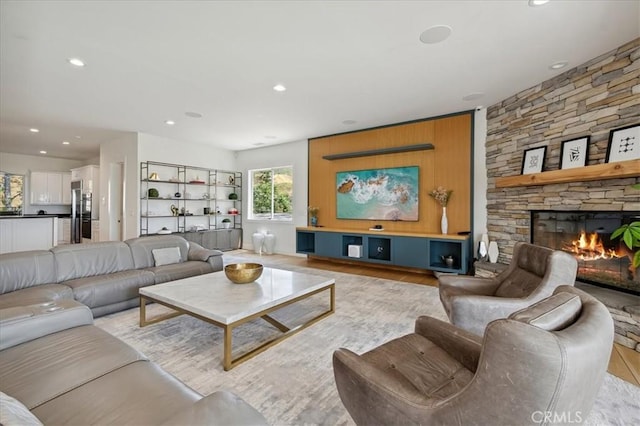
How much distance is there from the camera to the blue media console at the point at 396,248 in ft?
15.4

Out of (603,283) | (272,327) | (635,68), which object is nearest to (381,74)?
(635,68)

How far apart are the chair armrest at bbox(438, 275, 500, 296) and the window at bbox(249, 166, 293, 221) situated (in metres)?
4.92

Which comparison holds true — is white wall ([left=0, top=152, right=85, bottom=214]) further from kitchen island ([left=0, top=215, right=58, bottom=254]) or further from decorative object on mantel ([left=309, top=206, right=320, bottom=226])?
decorative object on mantel ([left=309, top=206, right=320, bottom=226])

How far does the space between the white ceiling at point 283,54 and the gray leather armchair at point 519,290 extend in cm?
204

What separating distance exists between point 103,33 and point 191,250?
2.75 metres

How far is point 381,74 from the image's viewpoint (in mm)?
3488

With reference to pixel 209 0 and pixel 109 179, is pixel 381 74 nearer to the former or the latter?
pixel 209 0

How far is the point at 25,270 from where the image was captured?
287 cm

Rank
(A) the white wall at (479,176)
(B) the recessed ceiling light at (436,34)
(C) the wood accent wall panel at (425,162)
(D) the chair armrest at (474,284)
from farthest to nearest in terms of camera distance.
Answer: (C) the wood accent wall panel at (425,162) < (A) the white wall at (479,176) < (D) the chair armrest at (474,284) < (B) the recessed ceiling light at (436,34)

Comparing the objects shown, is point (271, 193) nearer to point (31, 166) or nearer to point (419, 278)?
point (419, 278)

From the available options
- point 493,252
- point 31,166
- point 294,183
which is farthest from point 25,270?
point 31,166

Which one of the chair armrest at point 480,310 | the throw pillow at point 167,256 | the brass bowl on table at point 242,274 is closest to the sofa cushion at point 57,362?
the brass bowl on table at point 242,274

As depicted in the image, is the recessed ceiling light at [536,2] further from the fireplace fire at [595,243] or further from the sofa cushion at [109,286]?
the sofa cushion at [109,286]

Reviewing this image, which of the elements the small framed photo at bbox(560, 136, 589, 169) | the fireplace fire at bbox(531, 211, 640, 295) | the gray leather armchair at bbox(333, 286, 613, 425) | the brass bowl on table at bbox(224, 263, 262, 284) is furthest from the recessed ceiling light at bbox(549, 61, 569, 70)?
the brass bowl on table at bbox(224, 263, 262, 284)
